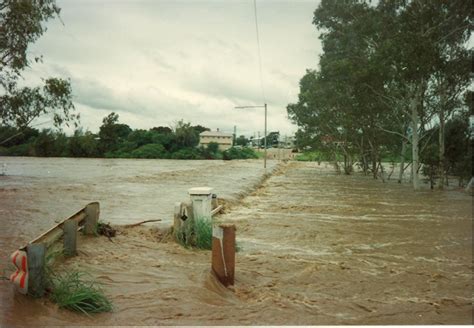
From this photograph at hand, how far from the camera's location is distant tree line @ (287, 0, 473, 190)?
1513 cm

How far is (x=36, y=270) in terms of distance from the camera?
444cm

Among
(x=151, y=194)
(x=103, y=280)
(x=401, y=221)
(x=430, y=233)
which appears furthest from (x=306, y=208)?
(x=103, y=280)

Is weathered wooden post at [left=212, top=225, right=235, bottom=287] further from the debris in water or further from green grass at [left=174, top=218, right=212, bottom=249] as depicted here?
the debris in water

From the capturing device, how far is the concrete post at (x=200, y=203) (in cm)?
793

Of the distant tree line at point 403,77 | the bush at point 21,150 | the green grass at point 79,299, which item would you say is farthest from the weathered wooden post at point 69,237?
the bush at point 21,150

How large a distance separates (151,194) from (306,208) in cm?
621

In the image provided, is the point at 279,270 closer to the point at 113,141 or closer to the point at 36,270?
the point at 36,270

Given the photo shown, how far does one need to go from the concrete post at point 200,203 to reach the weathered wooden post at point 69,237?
2179 mm

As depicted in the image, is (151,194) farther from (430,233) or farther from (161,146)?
(430,233)

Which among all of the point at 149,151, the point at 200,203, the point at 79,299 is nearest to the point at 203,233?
the point at 200,203

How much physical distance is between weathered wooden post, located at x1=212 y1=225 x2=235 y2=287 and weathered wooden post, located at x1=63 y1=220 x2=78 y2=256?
2.03 metres

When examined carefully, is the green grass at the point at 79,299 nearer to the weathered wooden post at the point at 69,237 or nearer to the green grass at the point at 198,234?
the weathered wooden post at the point at 69,237

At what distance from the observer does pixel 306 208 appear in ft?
49.0

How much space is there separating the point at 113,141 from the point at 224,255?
9492mm
